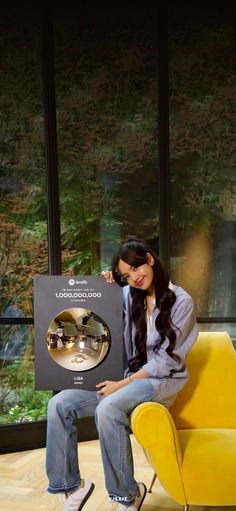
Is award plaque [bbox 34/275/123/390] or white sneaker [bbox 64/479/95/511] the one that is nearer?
white sneaker [bbox 64/479/95/511]

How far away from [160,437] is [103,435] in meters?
0.23

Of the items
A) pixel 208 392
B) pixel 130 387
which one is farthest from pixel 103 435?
pixel 208 392

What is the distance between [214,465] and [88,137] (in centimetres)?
230

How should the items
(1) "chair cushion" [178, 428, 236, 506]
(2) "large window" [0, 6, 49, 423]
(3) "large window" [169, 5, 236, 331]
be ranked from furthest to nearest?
(3) "large window" [169, 5, 236, 331] < (2) "large window" [0, 6, 49, 423] < (1) "chair cushion" [178, 428, 236, 506]

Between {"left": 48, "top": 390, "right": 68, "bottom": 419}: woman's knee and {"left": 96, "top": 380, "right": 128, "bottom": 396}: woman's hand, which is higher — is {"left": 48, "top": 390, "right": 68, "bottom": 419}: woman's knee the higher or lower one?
the lower one

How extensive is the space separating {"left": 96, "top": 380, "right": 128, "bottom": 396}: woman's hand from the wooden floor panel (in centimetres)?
60

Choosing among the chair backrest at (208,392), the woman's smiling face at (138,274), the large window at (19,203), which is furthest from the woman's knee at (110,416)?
the large window at (19,203)

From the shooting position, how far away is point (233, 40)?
362 centimetres

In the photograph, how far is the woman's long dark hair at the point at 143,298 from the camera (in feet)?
7.12

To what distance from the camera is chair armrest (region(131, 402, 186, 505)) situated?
1.96 meters

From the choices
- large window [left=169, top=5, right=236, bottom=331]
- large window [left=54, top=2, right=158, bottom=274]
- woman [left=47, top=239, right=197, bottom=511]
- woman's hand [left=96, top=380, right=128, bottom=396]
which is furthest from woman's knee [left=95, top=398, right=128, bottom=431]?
large window [left=169, top=5, right=236, bottom=331]

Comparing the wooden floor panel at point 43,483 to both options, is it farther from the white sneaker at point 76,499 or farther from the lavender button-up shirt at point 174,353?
the lavender button-up shirt at point 174,353

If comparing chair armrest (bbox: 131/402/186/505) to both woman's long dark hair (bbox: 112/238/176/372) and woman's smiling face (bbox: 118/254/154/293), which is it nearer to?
woman's long dark hair (bbox: 112/238/176/372)

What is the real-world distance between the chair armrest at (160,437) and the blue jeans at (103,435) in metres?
0.08
